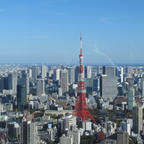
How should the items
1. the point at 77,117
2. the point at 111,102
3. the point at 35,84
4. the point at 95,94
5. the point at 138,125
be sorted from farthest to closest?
the point at 35,84 < the point at 95,94 < the point at 111,102 < the point at 77,117 < the point at 138,125

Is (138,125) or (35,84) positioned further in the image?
(35,84)

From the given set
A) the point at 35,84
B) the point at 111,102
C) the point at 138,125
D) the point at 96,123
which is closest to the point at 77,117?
the point at 96,123

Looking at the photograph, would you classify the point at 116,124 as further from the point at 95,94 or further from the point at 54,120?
the point at 95,94

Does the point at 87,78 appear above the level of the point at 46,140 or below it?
above

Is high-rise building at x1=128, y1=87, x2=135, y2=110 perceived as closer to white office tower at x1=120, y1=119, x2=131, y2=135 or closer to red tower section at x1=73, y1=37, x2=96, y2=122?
red tower section at x1=73, y1=37, x2=96, y2=122

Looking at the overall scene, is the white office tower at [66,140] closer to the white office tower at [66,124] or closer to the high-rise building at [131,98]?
the white office tower at [66,124]

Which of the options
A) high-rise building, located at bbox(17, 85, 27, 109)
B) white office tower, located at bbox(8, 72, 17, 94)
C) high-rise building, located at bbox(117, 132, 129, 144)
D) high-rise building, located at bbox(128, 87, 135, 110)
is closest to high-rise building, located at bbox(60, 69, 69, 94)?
Result: white office tower, located at bbox(8, 72, 17, 94)

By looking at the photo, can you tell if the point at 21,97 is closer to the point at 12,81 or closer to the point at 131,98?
Result: the point at 12,81

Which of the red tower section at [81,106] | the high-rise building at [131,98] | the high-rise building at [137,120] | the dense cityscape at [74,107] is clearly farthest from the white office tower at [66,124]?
the high-rise building at [131,98]
